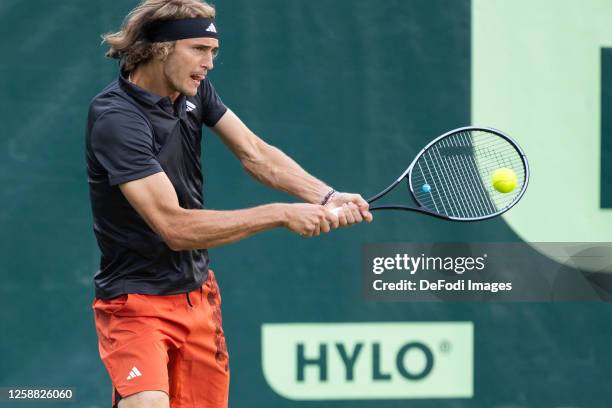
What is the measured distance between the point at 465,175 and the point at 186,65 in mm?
1501

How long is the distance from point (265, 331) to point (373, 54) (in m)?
1.17

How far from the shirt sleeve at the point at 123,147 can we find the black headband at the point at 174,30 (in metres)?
0.25

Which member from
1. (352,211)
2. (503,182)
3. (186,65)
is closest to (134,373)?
(352,211)

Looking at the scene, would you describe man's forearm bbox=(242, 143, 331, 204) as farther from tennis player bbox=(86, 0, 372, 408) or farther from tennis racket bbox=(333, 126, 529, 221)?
tennis racket bbox=(333, 126, 529, 221)

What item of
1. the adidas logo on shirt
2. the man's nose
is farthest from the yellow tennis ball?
the adidas logo on shirt

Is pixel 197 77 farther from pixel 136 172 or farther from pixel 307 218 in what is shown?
pixel 307 218

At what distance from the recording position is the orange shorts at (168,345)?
10.7 feet

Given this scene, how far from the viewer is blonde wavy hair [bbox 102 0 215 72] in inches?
131

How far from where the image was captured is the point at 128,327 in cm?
332

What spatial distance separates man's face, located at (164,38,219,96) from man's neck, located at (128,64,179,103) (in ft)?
0.10

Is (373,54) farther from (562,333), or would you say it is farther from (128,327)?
(128,327)

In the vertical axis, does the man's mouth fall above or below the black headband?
below

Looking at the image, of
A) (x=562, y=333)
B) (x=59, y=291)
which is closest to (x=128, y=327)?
(x=59, y=291)

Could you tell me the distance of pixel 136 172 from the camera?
3162mm
